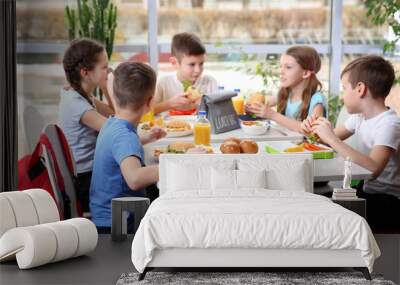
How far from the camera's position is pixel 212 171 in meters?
3.85

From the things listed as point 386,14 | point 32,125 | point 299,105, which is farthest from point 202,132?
point 386,14

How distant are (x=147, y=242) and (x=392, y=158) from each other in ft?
7.08

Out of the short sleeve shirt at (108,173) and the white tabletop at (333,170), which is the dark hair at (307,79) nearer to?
the white tabletop at (333,170)

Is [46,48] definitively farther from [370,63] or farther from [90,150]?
[370,63]

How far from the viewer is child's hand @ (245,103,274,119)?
17.5 ft

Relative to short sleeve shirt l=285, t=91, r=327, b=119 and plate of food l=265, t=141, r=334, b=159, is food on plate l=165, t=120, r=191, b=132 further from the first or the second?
short sleeve shirt l=285, t=91, r=327, b=119

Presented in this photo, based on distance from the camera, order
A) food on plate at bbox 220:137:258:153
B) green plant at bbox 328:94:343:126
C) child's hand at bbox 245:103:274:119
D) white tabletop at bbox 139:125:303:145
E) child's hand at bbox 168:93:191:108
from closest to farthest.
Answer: food on plate at bbox 220:137:258:153 → white tabletop at bbox 139:125:303:145 → child's hand at bbox 245:103:274:119 → child's hand at bbox 168:93:191:108 → green plant at bbox 328:94:343:126

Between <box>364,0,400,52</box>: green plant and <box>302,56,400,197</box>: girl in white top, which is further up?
<box>364,0,400,52</box>: green plant

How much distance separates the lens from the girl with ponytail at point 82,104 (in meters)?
5.16

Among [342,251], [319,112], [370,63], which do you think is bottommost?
[342,251]

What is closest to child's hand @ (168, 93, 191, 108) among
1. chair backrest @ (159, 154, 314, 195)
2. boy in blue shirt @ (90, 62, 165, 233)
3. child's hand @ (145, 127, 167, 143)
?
child's hand @ (145, 127, 167, 143)

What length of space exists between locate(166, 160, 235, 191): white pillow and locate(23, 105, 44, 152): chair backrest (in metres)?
3.48

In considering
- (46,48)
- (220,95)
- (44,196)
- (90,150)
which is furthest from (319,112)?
(46,48)

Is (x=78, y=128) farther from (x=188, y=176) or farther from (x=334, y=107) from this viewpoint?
(x=334, y=107)
